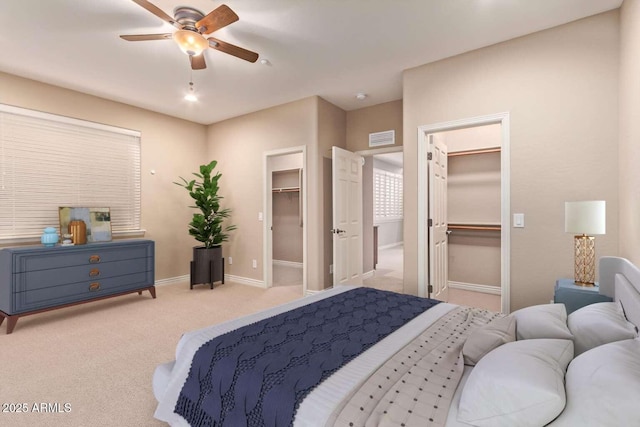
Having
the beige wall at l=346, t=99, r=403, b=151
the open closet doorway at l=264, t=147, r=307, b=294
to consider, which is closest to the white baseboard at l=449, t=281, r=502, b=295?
the beige wall at l=346, t=99, r=403, b=151

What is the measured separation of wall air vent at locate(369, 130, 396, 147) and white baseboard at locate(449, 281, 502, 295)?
7.61ft

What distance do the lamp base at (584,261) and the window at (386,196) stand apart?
632 centimetres

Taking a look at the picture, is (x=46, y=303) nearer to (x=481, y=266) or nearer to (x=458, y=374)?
(x=458, y=374)

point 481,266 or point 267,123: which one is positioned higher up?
point 267,123

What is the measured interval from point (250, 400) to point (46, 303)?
3.52 metres

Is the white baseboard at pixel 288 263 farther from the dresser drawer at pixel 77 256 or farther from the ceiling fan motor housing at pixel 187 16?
the ceiling fan motor housing at pixel 187 16

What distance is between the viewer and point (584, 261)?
2.33 metres

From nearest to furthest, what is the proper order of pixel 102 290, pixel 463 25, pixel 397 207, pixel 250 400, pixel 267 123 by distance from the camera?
1. pixel 250 400
2. pixel 463 25
3. pixel 102 290
4. pixel 267 123
5. pixel 397 207

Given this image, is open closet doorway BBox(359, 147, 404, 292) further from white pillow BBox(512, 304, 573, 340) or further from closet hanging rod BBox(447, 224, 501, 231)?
white pillow BBox(512, 304, 573, 340)

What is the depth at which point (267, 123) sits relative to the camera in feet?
16.2

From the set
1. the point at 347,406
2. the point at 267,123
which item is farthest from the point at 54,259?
the point at 347,406

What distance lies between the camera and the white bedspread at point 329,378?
1.06 meters

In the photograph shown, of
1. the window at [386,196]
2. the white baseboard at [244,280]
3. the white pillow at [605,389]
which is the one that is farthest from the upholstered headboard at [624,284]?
the window at [386,196]

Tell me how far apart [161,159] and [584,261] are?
5.46 metres
